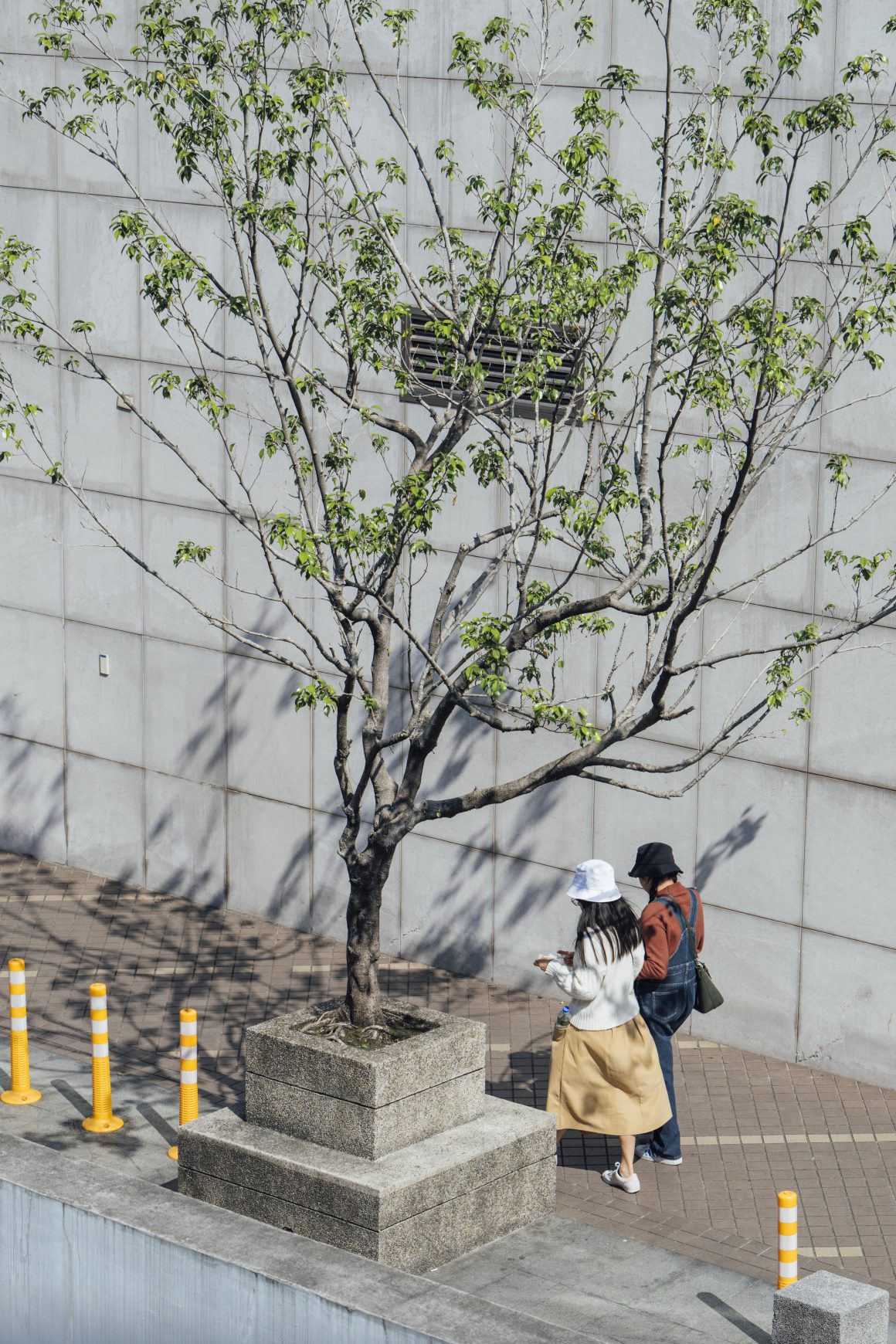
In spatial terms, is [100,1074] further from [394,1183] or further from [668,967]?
[668,967]

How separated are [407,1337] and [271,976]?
6877mm

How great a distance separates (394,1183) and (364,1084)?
460 millimetres

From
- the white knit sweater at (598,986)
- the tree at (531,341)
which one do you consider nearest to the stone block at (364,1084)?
the tree at (531,341)

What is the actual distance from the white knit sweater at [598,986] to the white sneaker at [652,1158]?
955mm

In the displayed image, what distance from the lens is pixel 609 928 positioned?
32.8ft

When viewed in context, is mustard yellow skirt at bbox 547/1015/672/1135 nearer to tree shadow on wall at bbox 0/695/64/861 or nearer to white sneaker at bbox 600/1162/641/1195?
white sneaker at bbox 600/1162/641/1195

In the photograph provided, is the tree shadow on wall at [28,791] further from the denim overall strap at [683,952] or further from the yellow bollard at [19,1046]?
the denim overall strap at [683,952]

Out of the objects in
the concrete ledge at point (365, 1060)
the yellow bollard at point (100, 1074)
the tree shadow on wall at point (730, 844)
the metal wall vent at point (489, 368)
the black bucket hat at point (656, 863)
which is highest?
the metal wall vent at point (489, 368)

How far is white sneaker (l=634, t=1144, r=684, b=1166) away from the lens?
10633mm

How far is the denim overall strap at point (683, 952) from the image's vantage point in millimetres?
10414

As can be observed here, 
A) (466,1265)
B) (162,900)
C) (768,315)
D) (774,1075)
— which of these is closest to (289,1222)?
(466,1265)

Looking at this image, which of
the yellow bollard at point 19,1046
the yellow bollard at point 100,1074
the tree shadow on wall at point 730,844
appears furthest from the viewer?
Result: the tree shadow on wall at point 730,844

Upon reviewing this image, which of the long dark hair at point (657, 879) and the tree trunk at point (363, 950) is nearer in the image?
the tree trunk at point (363, 950)

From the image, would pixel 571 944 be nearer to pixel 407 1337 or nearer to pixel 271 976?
pixel 271 976
